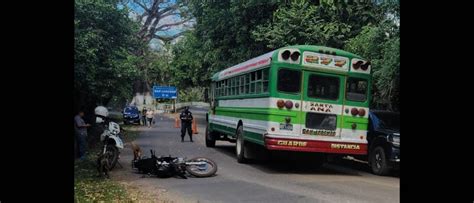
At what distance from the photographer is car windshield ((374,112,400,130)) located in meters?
13.2

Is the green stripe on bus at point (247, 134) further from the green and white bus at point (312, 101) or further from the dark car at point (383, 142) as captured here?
the dark car at point (383, 142)

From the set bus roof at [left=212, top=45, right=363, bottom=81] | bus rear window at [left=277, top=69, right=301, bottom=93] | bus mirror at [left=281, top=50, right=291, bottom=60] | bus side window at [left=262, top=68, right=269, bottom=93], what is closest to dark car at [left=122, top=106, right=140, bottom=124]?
bus roof at [left=212, top=45, right=363, bottom=81]

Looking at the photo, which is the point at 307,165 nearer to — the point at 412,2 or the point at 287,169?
the point at 287,169

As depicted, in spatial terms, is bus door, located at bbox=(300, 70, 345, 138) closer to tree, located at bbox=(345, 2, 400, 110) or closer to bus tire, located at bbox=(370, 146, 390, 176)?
bus tire, located at bbox=(370, 146, 390, 176)

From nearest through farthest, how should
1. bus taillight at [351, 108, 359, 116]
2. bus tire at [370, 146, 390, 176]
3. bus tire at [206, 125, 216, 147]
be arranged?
1. bus tire at [370, 146, 390, 176]
2. bus taillight at [351, 108, 359, 116]
3. bus tire at [206, 125, 216, 147]

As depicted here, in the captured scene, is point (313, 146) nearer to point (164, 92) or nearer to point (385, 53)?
point (385, 53)

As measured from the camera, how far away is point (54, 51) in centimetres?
492

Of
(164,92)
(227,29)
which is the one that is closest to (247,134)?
(227,29)

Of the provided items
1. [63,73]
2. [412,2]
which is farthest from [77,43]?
[412,2]

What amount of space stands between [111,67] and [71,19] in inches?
595

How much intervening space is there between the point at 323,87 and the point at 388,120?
2222 millimetres

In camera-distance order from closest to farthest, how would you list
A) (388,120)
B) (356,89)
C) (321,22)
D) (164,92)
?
(356,89) < (388,120) < (321,22) < (164,92)

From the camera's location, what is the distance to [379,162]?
12844 millimetres

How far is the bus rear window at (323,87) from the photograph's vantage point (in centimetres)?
1241
